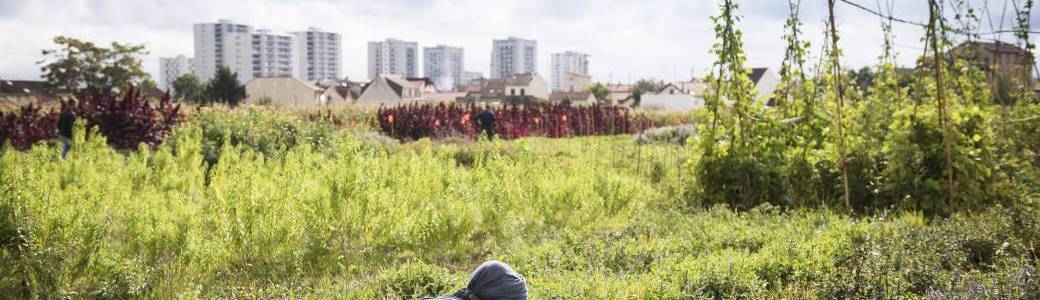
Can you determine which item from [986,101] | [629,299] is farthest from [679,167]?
[629,299]

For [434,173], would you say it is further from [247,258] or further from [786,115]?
[786,115]

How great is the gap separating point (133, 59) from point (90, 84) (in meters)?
2.88

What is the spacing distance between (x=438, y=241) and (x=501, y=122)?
11.9m

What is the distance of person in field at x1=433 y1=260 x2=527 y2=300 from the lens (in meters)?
2.81

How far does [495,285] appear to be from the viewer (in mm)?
2812

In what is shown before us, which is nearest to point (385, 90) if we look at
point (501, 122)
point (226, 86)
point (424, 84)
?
point (424, 84)

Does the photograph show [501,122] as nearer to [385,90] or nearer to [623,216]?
[623,216]

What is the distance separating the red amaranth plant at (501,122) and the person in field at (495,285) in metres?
12.4

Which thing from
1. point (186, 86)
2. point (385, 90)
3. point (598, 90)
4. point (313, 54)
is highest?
point (313, 54)

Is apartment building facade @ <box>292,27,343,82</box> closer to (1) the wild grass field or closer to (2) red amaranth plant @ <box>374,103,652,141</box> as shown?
(2) red amaranth plant @ <box>374,103,652,141</box>

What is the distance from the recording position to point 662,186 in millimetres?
8641

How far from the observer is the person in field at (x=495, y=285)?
2.81 meters

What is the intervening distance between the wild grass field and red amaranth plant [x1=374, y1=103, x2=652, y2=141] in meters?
8.68

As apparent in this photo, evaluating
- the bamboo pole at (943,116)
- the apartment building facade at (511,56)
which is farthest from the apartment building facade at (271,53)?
the bamboo pole at (943,116)
